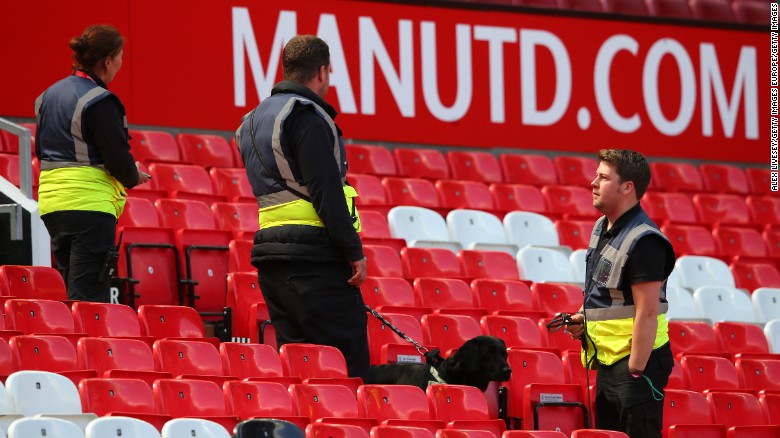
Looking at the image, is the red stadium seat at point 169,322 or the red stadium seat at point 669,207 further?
the red stadium seat at point 669,207

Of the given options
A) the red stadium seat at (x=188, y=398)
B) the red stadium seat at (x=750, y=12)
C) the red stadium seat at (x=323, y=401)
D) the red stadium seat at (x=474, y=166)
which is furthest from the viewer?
the red stadium seat at (x=750, y=12)

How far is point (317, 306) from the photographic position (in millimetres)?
5879

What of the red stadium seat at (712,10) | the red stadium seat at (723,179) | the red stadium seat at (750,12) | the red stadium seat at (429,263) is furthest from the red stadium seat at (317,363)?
the red stadium seat at (750,12)

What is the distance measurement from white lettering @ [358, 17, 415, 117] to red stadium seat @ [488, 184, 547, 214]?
154cm

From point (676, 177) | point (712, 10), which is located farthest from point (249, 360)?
point (712, 10)

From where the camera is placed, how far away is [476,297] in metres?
8.31

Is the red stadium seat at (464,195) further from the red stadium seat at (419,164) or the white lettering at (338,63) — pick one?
the white lettering at (338,63)

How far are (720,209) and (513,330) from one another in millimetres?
4958

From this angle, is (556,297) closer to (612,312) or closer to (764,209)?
(612,312)

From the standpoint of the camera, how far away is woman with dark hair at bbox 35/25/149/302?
6.43m

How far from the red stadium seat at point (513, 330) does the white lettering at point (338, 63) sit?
182 inches

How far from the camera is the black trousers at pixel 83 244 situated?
6438 millimetres

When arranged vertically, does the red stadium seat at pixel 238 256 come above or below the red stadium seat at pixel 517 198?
below

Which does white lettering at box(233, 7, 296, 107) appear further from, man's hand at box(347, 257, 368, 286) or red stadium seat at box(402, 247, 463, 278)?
man's hand at box(347, 257, 368, 286)
